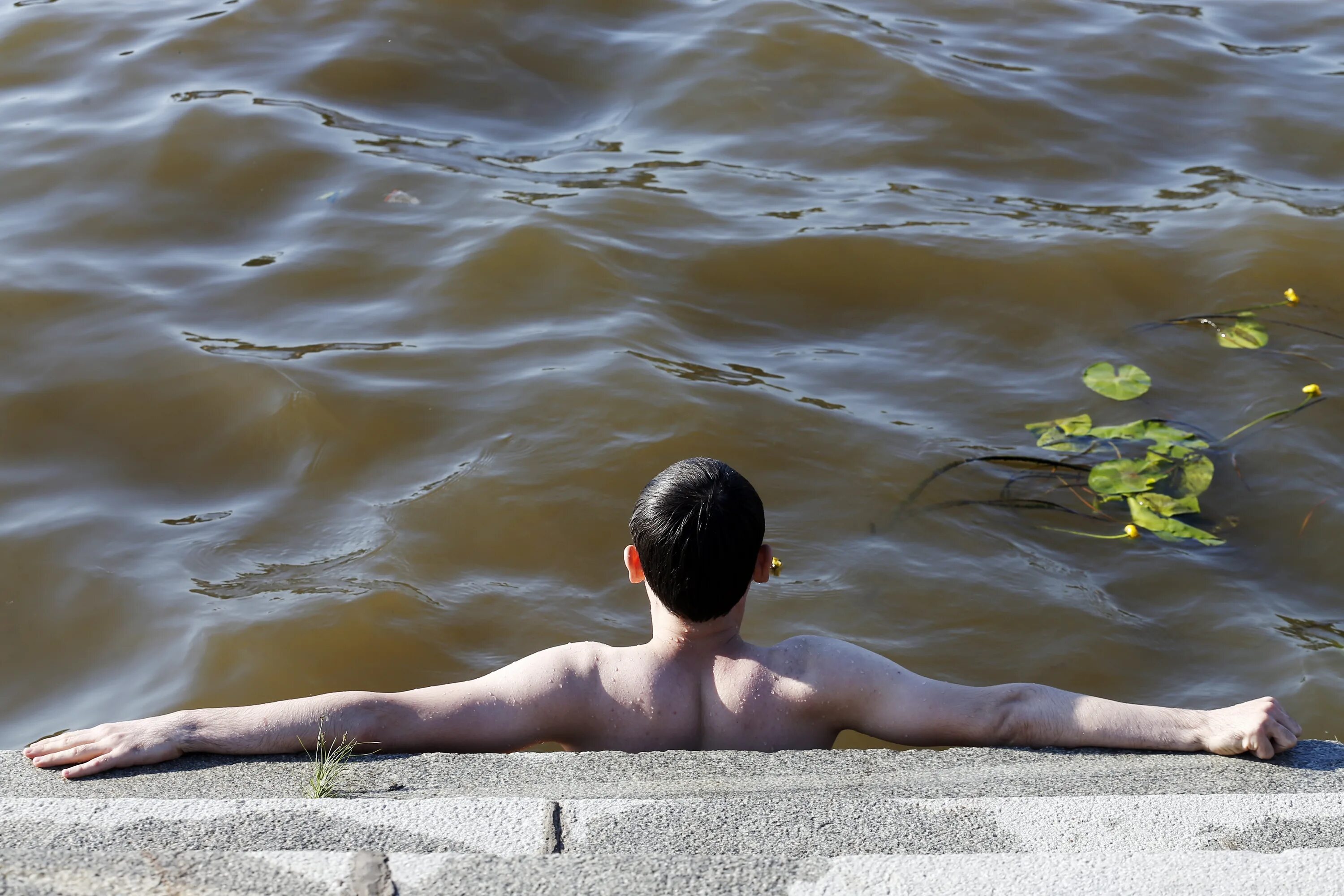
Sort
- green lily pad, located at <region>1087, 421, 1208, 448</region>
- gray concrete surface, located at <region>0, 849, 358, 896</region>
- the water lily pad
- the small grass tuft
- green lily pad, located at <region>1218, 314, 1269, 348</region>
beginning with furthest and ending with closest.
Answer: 1. green lily pad, located at <region>1218, 314, 1269, 348</region>
2. the water lily pad
3. green lily pad, located at <region>1087, 421, 1208, 448</region>
4. the small grass tuft
5. gray concrete surface, located at <region>0, 849, 358, 896</region>

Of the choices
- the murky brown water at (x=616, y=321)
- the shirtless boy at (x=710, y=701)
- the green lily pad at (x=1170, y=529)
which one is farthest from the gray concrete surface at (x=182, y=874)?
the green lily pad at (x=1170, y=529)

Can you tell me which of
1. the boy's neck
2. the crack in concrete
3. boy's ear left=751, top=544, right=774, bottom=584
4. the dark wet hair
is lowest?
the boy's neck

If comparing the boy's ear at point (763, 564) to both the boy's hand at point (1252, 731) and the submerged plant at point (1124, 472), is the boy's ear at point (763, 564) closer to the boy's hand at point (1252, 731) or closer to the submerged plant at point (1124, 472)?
the boy's hand at point (1252, 731)

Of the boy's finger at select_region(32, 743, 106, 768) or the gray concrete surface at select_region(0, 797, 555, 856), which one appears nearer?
the gray concrete surface at select_region(0, 797, 555, 856)

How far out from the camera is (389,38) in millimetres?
7758

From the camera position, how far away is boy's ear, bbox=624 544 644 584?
8.88 ft

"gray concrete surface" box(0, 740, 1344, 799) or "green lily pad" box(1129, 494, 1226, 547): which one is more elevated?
"gray concrete surface" box(0, 740, 1344, 799)

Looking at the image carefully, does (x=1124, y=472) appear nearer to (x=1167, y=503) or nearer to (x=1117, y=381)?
(x=1167, y=503)

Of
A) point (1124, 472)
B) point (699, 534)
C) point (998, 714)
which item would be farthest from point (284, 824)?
point (1124, 472)

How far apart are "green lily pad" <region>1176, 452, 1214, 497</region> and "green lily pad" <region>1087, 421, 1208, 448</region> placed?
→ 90 mm

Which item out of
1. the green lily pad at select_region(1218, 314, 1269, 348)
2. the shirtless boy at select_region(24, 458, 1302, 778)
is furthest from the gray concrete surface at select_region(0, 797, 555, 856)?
the green lily pad at select_region(1218, 314, 1269, 348)

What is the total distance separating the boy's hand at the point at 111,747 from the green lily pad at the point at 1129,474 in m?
3.29

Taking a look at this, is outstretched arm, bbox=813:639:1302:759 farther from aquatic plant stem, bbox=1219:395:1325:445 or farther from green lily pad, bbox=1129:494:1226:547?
aquatic plant stem, bbox=1219:395:1325:445

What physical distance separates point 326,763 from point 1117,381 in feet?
12.2
